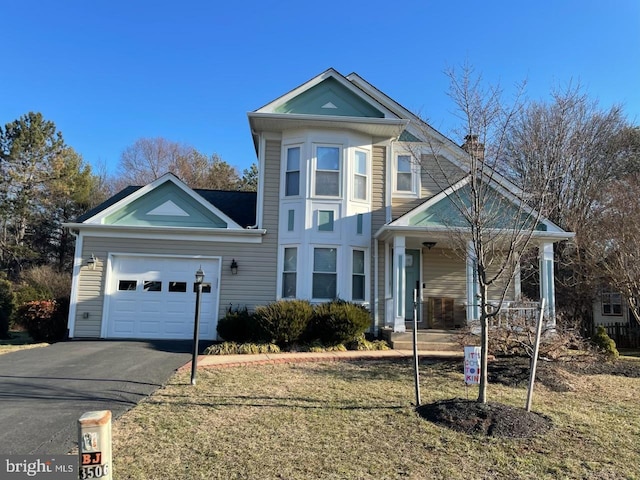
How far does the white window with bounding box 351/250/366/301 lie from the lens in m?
12.6

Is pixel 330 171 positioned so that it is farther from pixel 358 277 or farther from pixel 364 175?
pixel 358 277

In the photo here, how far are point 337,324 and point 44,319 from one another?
25.4 feet

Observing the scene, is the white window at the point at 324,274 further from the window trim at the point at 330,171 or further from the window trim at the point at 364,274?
the window trim at the point at 330,171

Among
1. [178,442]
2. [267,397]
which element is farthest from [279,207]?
[178,442]

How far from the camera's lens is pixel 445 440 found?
455cm

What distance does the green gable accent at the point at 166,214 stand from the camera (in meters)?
12.4

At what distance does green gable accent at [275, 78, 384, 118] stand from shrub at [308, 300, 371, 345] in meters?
5.49

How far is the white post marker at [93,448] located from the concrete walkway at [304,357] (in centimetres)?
546

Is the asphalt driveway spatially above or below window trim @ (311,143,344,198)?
below

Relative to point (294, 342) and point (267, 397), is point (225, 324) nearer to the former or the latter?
point (294, 342)

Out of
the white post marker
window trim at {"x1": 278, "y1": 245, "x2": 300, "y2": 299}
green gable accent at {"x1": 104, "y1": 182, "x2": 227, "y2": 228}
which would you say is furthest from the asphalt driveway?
green gable accent at {"x1": 104, "y1": 182, "x2": 227, "y2": 228}

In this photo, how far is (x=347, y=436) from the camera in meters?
4.65

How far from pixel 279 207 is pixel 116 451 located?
30.2 feet

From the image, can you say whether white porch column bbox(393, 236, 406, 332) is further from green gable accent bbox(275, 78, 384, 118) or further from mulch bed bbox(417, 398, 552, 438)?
mulch bed bbox(417, 398, 552, 438)
